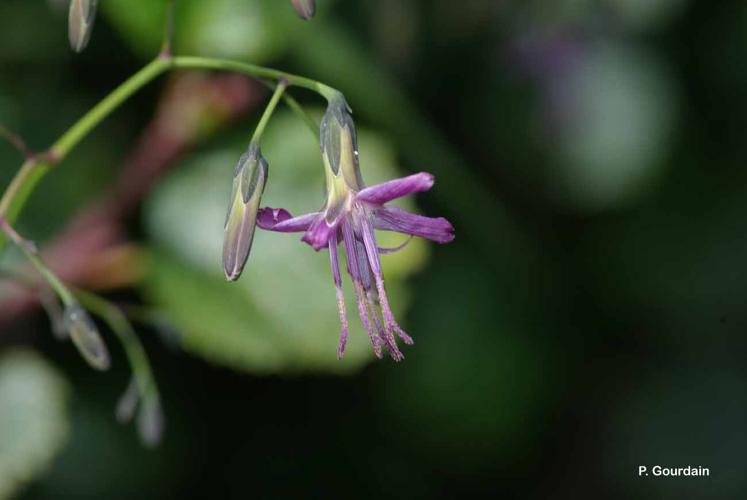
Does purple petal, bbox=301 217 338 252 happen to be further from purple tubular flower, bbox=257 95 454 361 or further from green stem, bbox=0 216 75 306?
green stem, bbox=0 216 75 306

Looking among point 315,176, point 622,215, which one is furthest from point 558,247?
point 315,176

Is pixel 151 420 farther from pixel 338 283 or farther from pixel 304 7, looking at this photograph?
pixel 304 7

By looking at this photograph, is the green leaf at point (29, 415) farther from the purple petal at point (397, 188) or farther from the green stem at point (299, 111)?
the purple petal at point (397, 188)

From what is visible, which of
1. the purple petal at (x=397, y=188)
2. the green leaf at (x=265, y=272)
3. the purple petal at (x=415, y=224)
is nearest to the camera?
the purple petal at (x=397, y=188)

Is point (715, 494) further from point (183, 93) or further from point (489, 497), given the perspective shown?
point (183, 93)

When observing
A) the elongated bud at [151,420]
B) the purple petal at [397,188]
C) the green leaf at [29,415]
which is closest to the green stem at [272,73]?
the purple petal at [397,188]

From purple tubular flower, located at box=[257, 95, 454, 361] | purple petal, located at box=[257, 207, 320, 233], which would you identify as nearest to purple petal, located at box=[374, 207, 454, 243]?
purple tubular flower, located at box=[257, 95, 454, 361]
